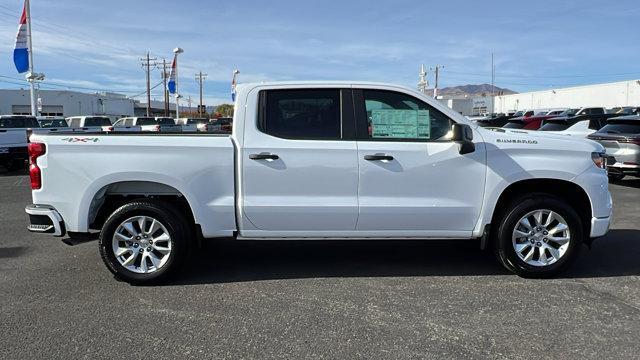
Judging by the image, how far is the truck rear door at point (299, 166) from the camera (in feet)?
16.4

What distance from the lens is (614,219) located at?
27.2ft

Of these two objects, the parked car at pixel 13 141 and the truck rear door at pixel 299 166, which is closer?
the truck rear door at pixel 299 166

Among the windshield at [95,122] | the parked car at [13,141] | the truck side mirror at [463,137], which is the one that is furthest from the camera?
the windshield at [95,122]

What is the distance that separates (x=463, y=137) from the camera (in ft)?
16.1

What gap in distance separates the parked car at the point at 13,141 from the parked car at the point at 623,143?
15173 millimetres

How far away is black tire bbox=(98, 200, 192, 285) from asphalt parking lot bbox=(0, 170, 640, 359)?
0.15m

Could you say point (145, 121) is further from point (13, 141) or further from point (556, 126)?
point (556, 126)

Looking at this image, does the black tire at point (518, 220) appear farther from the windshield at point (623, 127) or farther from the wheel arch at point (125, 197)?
the windshield at point (623, 127)

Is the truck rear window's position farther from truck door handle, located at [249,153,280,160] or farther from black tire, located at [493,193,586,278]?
black tire, located at [493,193,586,278]

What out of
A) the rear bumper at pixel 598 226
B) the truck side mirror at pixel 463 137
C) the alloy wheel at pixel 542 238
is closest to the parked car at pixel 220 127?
the truck side mirror at pixel 463 137

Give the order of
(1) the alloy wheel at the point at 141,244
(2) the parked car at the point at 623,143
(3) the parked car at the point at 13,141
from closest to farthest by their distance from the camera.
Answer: (1) the alloy wheel at the point at 141,244
(2) the parked car at the point at 623,143
(3) the parked car at the point at 13,141

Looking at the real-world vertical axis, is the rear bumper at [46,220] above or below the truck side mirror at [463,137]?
below

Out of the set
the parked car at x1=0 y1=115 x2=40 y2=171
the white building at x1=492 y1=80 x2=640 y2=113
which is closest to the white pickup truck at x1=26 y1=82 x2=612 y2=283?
the parked car at x1=0 y1=115 x2=40 y2=171

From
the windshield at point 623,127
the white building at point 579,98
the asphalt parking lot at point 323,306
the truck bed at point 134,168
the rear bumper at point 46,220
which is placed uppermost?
the white building at point 579,98
